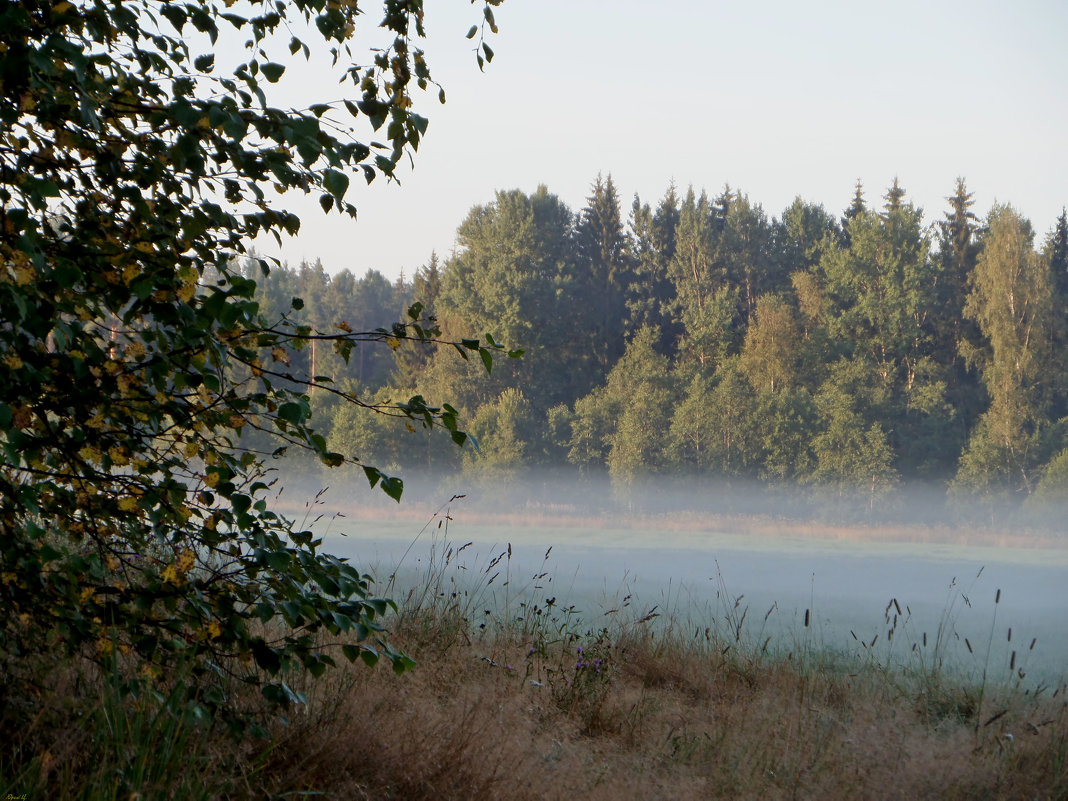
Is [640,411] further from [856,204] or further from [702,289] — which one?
[856,204]

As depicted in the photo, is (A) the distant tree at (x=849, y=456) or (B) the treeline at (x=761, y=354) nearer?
(B) the treeline at (x=761, y=354)

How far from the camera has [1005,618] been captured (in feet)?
48.2

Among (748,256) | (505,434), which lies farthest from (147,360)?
(748,256)

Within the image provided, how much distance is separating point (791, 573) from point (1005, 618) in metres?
5.28

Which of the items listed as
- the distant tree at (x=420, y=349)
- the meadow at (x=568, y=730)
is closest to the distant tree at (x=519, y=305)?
the distant tree at (x=420, y=349)

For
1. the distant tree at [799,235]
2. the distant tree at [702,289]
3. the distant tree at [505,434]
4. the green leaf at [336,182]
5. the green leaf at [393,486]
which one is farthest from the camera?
the distant tree at [799,235]

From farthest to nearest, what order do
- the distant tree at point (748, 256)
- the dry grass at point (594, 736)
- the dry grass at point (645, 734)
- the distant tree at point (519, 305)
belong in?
the distant tree at point (748, 256)
the distant tree at point (519, 305)
the dry grass at point (645, 734)
the dry grass at point (594, 736)

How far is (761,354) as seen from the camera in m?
29.0

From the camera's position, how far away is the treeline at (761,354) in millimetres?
27000

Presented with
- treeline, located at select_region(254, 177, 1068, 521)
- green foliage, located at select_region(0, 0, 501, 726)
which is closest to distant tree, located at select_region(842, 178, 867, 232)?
treeline, located at select_region(254, 177, 1068, 521)

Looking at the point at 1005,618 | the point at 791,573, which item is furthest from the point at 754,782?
the point at 791,573

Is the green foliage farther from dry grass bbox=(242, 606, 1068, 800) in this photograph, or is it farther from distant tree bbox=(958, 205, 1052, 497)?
distant tree bbox=(958, 205, 1052, 497)

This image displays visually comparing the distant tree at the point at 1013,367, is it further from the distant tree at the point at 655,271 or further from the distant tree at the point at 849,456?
the distant tree at the point at 655,271

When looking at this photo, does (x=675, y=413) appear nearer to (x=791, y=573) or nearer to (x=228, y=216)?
(x=791, y=573)
